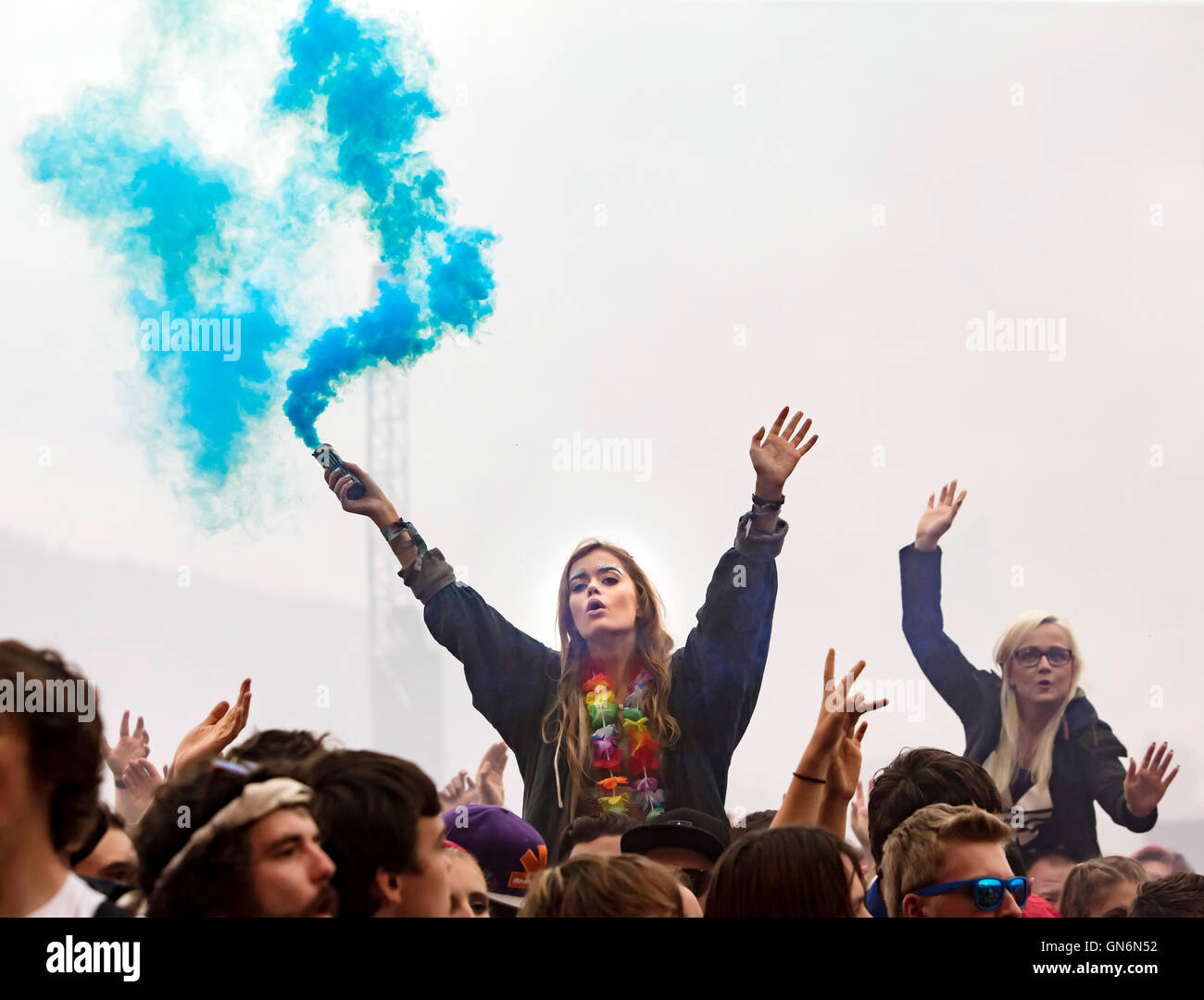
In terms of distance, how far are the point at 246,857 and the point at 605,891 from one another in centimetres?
47

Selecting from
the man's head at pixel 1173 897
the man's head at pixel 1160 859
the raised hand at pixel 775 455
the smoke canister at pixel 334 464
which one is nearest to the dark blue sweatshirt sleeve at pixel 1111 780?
the man's head at pixel 1160 859

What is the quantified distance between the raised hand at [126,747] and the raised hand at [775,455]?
6.42 ft

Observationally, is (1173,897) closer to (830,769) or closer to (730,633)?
(830,769)

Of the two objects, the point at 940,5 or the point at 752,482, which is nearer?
the point at 752,482

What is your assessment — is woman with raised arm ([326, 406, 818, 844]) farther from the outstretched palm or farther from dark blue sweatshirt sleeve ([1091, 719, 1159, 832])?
dark blue sweatshirt sleeve ([1091, 719, 1159, 832])

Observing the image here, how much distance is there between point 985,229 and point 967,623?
1334 mm

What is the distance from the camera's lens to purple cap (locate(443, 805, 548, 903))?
7.86 ft

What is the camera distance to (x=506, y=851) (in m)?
2.41

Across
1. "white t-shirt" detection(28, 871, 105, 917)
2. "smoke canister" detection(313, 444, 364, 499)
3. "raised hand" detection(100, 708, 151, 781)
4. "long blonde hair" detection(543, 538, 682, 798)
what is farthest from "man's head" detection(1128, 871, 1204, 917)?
"raised hand" detection(100, 708, 151, 781)

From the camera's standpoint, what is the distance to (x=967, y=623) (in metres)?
3.78

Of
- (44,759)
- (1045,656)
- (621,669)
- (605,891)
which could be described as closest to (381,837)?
(605,891)

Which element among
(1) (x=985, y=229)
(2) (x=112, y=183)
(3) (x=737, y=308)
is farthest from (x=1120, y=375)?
(2) (x=112, y=183)

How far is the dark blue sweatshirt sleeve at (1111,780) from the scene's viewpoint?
11.3 feet

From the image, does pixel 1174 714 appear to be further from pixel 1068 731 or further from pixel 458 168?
pixel 458 168
